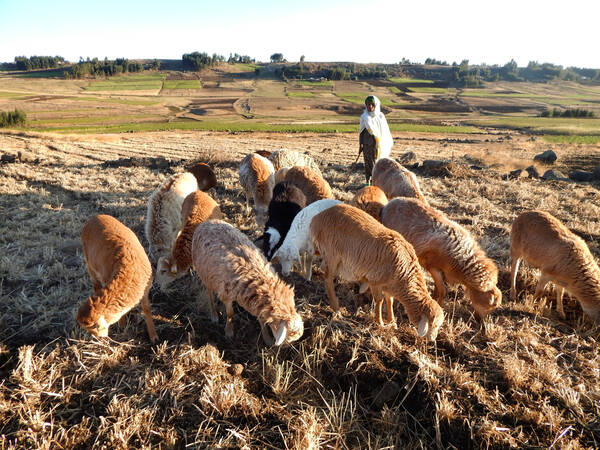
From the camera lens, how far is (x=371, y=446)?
10.2 feet

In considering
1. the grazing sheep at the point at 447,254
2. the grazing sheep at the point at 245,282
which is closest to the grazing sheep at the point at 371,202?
the grazing sheep at the point at 447,254

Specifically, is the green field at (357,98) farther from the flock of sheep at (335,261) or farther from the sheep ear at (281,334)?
the sheep ear at (281,334)

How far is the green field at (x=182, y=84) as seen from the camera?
10638cm

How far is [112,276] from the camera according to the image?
4145 mm

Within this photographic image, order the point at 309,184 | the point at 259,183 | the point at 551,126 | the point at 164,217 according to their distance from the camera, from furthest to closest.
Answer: the point at 551,126
the point at 259,183
the point at 309,184
the point at 164,217

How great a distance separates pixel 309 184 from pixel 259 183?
69.5 inches

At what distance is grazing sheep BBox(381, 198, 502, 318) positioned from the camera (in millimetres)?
4836

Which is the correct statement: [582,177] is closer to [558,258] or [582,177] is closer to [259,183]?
[558,258]

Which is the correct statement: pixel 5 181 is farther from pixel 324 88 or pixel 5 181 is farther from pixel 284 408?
pixel 324 88

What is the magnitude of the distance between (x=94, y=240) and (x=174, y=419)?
3.05 m

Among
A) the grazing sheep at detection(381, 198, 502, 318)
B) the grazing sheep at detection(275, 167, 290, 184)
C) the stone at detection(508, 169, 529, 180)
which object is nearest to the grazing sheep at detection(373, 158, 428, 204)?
the grazing sheep at detection(381, 198, 502, 318)

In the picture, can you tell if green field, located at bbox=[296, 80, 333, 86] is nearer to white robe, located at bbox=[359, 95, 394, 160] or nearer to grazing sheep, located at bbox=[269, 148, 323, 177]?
grazing sheep, located at bbox=[269, 148, 323, 177]

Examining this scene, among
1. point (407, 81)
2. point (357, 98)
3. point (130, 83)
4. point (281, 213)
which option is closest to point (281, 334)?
point (281, 213)

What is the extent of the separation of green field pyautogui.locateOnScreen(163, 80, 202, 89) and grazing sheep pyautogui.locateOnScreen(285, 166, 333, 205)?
113 meters
